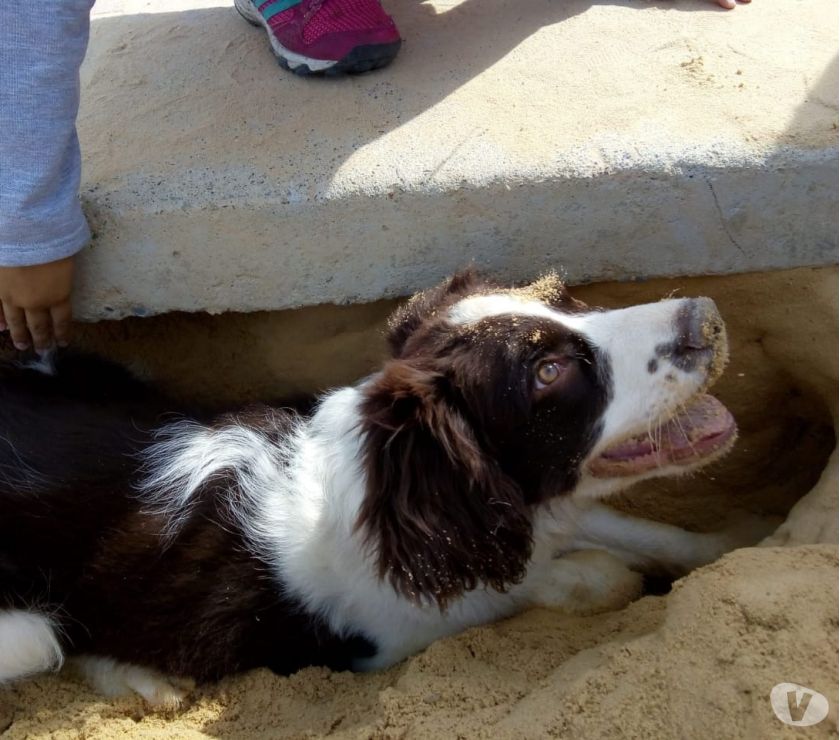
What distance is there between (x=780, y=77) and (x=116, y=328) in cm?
260

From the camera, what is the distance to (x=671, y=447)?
2.24 m

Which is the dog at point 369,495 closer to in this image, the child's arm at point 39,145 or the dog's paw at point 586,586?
the dog's paw at point 586,586

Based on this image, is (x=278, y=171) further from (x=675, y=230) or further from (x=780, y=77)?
(x=780, y=77)

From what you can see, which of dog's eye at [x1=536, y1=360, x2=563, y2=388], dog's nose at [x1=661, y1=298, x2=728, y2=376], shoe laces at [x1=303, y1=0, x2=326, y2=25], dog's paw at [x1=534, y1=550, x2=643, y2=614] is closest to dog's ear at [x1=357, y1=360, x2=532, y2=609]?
dog's eye at [x1=536, y1=360, x2=563, y2=388]

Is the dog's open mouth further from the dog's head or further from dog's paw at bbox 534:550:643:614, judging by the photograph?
dog's paw at bbox 534:550:643:614

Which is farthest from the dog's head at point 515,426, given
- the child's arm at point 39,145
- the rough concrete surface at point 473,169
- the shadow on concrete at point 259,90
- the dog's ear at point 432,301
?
the child's arm at point 39,145

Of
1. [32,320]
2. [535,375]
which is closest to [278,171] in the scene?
[32,320]

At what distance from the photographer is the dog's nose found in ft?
6.93

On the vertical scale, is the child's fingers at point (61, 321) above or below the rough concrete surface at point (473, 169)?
below

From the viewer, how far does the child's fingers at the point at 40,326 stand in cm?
265

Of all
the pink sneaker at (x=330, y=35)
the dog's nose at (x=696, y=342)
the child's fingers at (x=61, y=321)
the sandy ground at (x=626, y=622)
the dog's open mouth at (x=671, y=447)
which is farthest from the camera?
the pink sneaker at (x=330, y=35)

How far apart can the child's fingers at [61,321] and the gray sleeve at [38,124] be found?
0.32 meters

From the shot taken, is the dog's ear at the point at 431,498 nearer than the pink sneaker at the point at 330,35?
Yes

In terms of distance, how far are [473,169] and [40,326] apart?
4.85 ft
